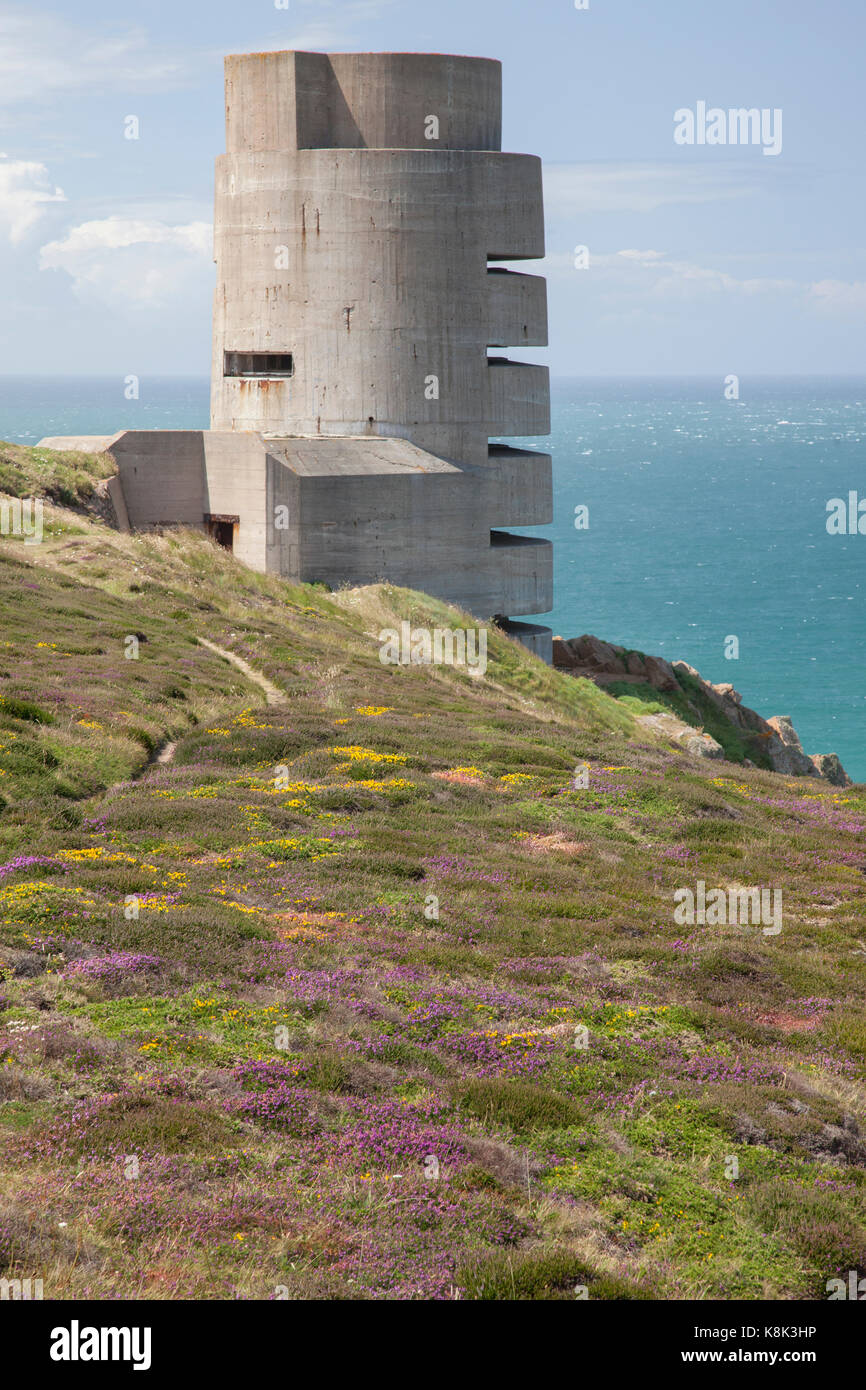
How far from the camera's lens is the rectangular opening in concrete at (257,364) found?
46.6 m

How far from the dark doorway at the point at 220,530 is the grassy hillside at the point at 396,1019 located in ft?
60.9

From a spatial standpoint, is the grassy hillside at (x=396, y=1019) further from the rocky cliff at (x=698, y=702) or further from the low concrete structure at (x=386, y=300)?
the rocky cliff at (x=698, y=702)

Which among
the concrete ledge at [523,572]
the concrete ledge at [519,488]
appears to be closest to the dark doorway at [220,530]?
the concrete ledge at [523,572]

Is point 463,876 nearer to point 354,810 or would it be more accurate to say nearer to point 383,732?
point 354,810

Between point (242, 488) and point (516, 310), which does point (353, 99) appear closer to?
point (516, 310)

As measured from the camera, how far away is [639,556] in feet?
436

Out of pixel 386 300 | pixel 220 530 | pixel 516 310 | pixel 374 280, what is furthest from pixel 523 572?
pixel 374 280

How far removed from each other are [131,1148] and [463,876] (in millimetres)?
7981

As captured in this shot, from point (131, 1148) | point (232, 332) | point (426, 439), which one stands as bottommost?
point (131, 1148)

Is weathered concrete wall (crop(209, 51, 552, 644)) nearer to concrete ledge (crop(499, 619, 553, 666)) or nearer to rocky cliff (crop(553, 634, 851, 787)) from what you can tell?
concrete ledge (crop(499, 619, 553, 666))

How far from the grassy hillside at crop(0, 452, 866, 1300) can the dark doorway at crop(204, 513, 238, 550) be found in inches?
730

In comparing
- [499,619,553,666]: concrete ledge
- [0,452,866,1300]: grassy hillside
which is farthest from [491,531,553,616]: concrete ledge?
[0,452,866,1300]: grassy hillside

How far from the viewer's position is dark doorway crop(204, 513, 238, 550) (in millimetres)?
42438

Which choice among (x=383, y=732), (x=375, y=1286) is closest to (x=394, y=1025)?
(x=375, y=1286)
